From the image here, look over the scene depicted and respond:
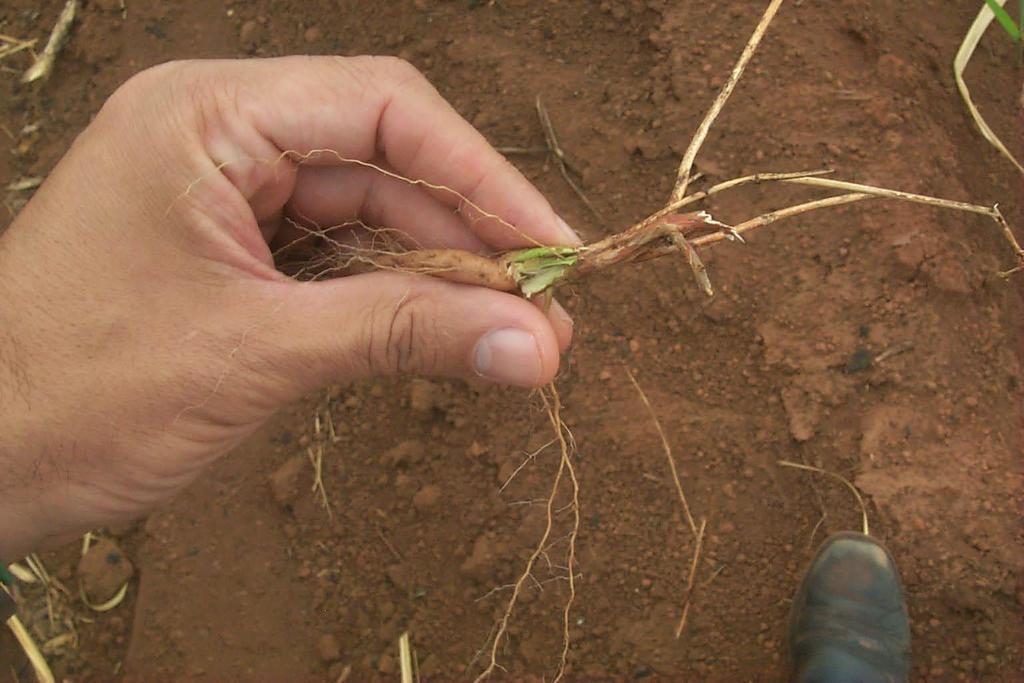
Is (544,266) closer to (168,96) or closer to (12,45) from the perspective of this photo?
(168,96)

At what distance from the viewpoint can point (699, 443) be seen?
1.67m

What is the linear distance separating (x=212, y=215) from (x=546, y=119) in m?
0.89

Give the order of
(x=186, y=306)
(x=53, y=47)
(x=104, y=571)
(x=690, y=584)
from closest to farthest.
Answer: (x=186, y=306) < (x=690, y=584) < (x=104, y=571) < (x=53, y=47)

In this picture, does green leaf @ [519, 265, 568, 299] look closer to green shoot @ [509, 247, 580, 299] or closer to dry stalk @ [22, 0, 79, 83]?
green shoot @ [509, 247, 580, 299]

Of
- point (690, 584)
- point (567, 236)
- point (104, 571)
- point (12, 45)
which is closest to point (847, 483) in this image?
point (690, 584)

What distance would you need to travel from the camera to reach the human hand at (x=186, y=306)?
114 centimetres

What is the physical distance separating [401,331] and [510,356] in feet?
0.50

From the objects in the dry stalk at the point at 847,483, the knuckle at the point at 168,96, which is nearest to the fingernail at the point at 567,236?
the knuckle at the point at 168,96

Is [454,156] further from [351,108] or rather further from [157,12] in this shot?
[157,12]

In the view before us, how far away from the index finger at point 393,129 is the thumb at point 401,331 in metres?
0.19

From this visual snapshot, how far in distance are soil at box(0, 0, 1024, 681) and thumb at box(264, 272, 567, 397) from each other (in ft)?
1.61

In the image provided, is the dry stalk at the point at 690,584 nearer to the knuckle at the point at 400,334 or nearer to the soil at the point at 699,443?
the soil at the point at 699,443

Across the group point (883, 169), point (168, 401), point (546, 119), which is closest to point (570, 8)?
point (546, 119)

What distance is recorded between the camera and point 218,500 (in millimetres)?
1744
